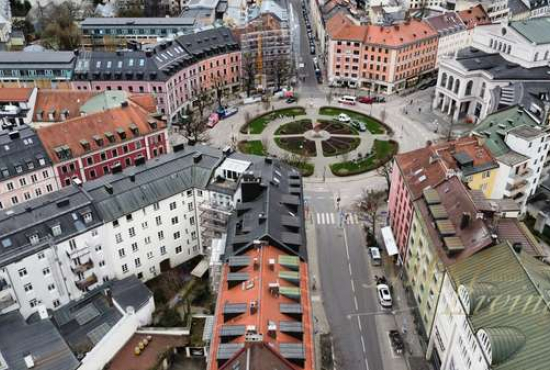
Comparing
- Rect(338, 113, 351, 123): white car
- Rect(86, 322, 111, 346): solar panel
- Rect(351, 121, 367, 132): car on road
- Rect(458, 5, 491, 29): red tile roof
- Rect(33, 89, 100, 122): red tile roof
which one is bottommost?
Rect(86, 322, 111, 346): solar panel

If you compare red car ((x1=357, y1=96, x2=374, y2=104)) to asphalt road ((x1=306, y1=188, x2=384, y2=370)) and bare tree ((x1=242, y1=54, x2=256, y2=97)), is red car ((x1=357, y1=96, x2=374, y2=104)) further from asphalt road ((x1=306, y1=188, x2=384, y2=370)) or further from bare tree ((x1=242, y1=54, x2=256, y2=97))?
asphalt road ((x1=306, y1=188, x2=384, y2=370))

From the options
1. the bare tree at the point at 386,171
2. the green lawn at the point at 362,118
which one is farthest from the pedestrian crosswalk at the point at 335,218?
the green lawn at the point at 362,118

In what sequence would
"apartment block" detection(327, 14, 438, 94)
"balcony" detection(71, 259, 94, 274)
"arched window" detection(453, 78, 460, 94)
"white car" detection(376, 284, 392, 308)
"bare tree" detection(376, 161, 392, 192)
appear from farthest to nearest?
"apartment block" detection(327, 14, 438, 94) → "arched window" detection(453, 78, 460, 94) → "bare tree" detection(376, 161, 392, 192) → "white car" detection(376, 284, 392, 308) → "balcony" detection(71, 259, 94, 274)

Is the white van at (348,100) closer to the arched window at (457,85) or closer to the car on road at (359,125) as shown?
the car on road at (359,125)

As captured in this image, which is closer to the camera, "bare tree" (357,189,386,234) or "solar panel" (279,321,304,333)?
"solar panel" (279,321,304,333)

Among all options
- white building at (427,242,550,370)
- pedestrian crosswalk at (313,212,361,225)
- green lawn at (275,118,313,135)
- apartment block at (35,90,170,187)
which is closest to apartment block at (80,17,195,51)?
green lawn at (275,118,313,135)

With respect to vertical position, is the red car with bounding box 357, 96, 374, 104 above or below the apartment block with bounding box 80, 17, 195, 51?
below

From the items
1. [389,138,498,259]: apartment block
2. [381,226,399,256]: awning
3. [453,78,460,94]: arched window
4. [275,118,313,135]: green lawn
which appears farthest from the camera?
[453,78,460,94]: arched window
